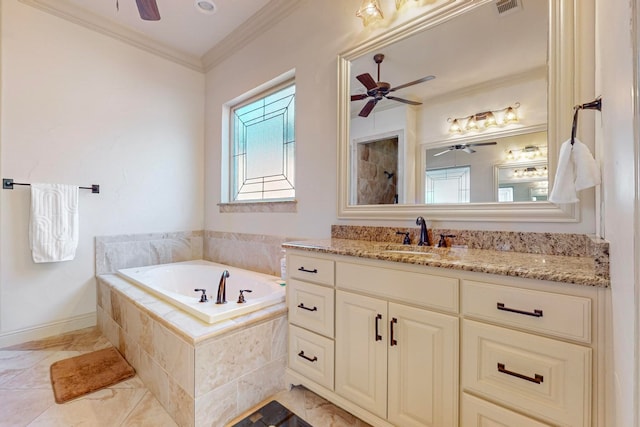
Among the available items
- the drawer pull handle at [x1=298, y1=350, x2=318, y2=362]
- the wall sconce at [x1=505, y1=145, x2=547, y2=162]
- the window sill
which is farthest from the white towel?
the wall sconce at [x1=505, y1=145, x2=547, y2=162]

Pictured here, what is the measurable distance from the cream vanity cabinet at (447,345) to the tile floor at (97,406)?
0.13 meters

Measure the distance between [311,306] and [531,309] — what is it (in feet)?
3.42

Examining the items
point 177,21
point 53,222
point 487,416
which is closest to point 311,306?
point 487,416

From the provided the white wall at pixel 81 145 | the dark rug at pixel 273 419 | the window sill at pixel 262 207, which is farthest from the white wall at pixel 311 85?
the dark rug at pixel 273 419

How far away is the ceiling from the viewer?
8.24ft

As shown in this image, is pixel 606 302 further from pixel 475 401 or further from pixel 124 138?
pixel 124 138

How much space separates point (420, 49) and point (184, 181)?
275cm

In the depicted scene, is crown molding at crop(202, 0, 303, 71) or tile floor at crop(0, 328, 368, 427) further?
crown molding at crop(202, 0, 303, 71)

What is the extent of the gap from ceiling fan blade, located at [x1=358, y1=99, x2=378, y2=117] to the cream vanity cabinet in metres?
1.05

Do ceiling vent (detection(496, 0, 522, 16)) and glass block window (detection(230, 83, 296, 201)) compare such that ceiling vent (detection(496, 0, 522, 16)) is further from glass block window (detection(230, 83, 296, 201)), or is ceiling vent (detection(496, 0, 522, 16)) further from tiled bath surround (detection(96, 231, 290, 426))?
tiled bath surround (detection(96, 231, 290, 426))

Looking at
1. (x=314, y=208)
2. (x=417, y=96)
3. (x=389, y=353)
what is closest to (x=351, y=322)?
(x=389, y=353)

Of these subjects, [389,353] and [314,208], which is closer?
[389,353]

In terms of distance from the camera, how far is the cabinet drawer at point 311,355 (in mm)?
1563

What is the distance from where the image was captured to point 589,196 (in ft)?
4.00
